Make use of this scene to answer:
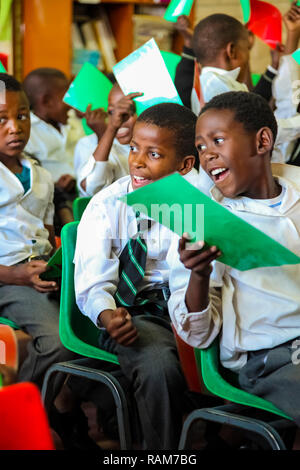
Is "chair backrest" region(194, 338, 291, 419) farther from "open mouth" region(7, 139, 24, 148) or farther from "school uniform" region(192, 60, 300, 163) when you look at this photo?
"school uniform" region(192, 60, 300, 163)

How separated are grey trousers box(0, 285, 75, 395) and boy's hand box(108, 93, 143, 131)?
1.94ft

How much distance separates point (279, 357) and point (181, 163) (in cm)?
59


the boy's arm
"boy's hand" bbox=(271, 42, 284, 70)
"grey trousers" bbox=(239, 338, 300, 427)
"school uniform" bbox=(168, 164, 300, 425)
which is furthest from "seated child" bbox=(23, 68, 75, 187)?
"grey trousers" bbox=(239, 338, 300, 427)

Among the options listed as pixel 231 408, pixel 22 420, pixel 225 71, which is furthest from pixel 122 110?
pixel 22 420

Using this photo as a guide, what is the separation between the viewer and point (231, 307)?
52.9 inches

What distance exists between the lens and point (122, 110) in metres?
2.04

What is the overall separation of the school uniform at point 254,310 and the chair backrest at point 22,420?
62cm

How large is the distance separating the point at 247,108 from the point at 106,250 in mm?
455

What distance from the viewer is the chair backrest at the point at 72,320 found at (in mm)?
1496

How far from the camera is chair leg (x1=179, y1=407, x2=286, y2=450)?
118 cm

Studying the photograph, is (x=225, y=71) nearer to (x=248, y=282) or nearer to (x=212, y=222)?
(x=248, y=282)

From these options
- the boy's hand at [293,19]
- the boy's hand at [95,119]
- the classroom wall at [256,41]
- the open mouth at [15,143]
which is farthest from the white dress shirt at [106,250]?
the classroom wall at [256,41]

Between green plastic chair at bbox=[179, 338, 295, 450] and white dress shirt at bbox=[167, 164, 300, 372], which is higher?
white dress shirt at bbox=[167, 164, 300, 372]

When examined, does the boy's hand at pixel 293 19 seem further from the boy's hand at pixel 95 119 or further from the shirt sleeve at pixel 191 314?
the shirt sleeve at pixel 191 314
